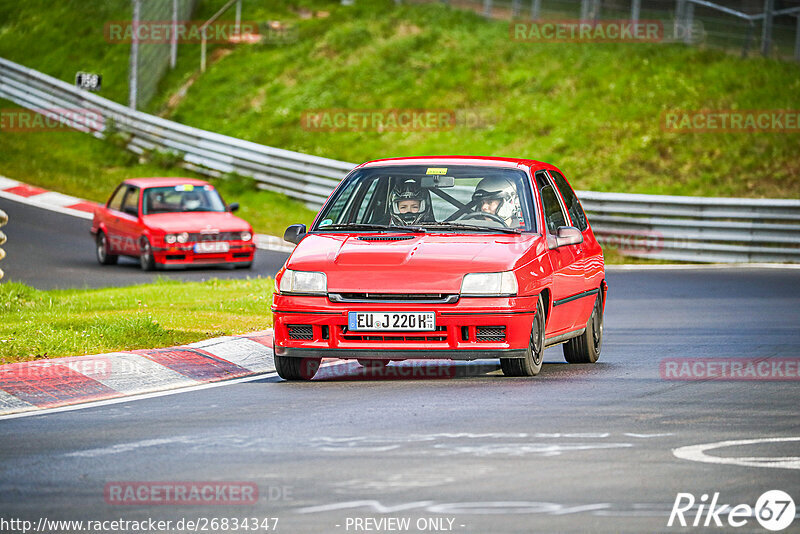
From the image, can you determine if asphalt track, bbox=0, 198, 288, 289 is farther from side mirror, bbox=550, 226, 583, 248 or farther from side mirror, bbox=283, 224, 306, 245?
side mirror, bbox=550, 226, 583, 248

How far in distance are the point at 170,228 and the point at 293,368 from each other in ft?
39.4

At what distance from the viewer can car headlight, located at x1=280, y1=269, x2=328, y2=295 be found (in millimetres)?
10406

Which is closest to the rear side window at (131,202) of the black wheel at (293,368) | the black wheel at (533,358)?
the black wheel at (293,368)

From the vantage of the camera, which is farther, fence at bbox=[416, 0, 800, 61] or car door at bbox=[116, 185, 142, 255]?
fence at bbox=[416, 0, 800, 61]

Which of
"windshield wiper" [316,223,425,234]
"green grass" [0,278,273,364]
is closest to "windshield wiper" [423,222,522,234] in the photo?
"windshield wiper" [316,223,425,234]

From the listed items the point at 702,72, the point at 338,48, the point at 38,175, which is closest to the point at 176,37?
the point at 338,48

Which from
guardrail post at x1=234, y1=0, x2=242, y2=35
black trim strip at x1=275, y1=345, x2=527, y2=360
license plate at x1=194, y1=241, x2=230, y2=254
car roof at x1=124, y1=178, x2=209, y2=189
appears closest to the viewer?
black trim strip at x1=275, y1=345, x2=527, y2=360

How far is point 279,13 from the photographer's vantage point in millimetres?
45562

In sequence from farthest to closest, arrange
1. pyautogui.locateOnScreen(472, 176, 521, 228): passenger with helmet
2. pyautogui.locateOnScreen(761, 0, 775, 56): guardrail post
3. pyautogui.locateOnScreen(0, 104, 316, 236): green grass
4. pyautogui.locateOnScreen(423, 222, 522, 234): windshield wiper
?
pyautogui.locateOnScreen(761, 0, 775, 56): guardrail post < pyautogui.locateOnScreen(0, 104, 316, 236): green grass < pyautogui.locateOnScreen(472, 176, 521, 228): passenger with helmet < pyautogui.locateOnScreen(423, 222, 522, 234): windshield wiper

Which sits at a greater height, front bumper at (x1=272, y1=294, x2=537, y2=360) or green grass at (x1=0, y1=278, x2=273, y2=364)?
front bumper at (x1=272, y1=294, x2=537, y2=360)

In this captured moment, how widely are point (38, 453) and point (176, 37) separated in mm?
34552

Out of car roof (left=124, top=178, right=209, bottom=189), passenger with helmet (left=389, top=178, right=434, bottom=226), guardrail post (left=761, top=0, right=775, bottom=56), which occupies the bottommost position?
car roof (left=124, top=178, right=209, bottom=189)

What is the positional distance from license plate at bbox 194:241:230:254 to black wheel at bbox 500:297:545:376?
12289mm

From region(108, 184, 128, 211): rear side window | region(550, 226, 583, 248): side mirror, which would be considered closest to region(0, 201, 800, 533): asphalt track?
region(550, 226, 583, 248): side mirror
